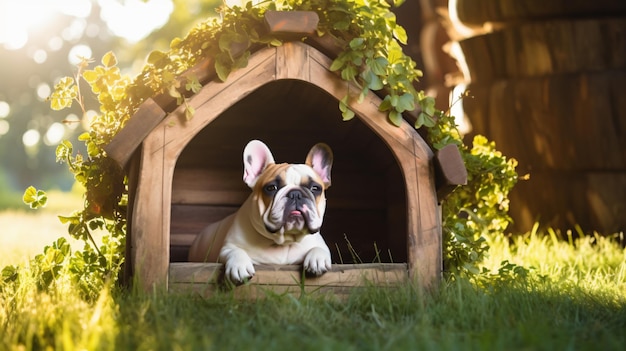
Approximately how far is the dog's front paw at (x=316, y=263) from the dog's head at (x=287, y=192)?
114mm

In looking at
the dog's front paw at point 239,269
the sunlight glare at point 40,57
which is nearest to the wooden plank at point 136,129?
the dog's front paw at point 239,269

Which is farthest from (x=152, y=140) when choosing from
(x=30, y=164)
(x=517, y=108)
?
(x=30, y=164)

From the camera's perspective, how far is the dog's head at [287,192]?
3.37m

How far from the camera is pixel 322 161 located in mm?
3785

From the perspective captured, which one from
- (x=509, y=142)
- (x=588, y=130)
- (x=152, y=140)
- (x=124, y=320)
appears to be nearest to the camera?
(x=124, y=320)

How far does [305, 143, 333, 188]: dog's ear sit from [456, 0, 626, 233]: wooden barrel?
244cm

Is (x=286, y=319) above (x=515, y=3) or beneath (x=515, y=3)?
beneath

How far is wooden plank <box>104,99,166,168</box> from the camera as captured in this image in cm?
325

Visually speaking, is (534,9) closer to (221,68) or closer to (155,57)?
(221,68)

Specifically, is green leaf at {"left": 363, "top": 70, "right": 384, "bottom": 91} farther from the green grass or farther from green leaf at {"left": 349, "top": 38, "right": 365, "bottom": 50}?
the green grass

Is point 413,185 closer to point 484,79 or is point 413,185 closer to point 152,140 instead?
point 152,140

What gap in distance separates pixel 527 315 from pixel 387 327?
590 mm

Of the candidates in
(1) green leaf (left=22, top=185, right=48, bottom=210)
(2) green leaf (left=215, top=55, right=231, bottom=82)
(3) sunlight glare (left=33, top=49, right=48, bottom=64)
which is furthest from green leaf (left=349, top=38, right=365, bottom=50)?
(3) sunlight glare (left=33, top=49, right=48, bottom=64)

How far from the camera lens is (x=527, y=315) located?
2.96 metres
